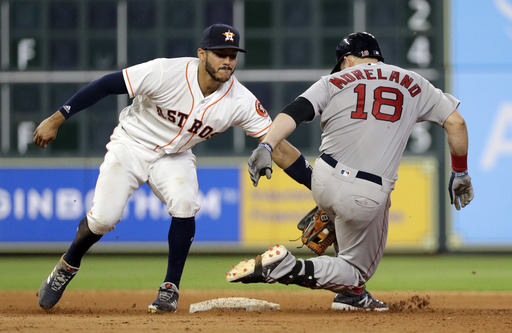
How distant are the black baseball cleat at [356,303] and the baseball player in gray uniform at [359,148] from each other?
0.41 metres

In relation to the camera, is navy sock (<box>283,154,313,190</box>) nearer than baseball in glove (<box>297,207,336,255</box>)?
No

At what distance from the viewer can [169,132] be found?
16.7 feet

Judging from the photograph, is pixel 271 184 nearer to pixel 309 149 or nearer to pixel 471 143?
pixel 309 149

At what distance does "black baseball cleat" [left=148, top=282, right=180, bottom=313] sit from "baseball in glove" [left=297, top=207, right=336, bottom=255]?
822mm

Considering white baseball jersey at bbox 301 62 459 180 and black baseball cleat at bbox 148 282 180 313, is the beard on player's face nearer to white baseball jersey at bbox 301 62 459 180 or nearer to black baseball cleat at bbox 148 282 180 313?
white baseball jersey at bbox 301 62 459 180

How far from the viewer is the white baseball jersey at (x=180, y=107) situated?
16.3 ft

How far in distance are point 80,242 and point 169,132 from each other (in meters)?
0.84

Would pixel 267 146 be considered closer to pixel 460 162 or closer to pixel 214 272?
pixel 460 162

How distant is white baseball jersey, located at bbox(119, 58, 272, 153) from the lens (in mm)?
4965

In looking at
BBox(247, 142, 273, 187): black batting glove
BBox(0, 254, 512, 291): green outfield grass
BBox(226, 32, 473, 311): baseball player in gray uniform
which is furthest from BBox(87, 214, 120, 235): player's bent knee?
BBox(0, 254, 512, 291): green outfield grass

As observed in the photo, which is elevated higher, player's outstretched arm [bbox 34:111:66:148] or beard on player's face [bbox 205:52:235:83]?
beard on player's face [bbox 205:52:235:83]

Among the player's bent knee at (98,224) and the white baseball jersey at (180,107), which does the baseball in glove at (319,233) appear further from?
the player's bent knee at (98,224)

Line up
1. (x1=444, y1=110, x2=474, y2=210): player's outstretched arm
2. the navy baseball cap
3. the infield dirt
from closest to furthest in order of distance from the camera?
the infield dirt
(x1=444, y1=110, x2=474, y2=210): player's outstretched arm
the navy baseball cap

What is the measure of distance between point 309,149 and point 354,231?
5.65 meters
